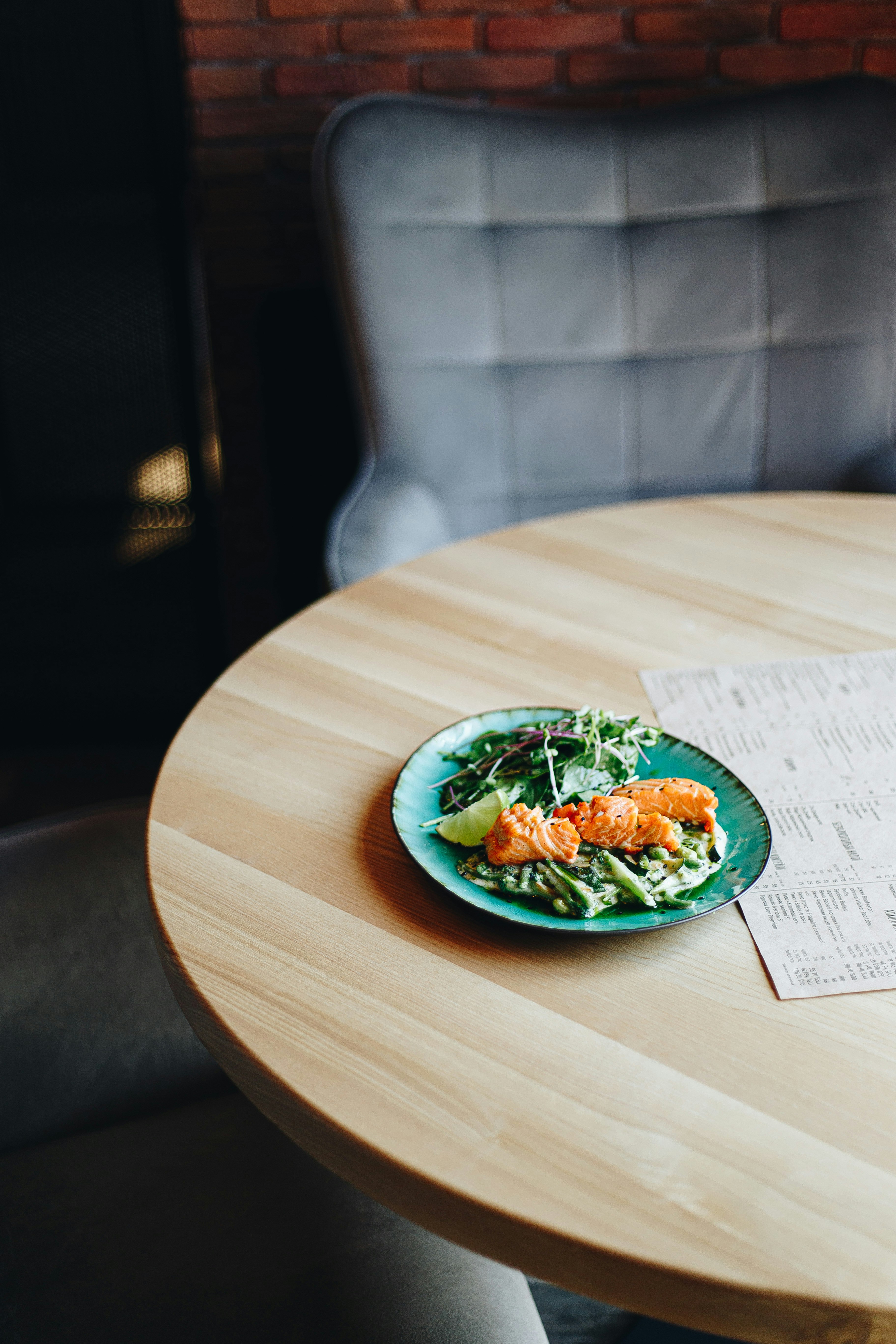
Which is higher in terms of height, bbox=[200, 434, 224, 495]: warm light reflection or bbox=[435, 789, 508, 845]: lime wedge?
bbox=[435, 789, 508, 845]: lime wedge

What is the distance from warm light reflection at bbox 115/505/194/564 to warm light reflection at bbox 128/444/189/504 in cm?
2

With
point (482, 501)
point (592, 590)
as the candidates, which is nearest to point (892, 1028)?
point (592, 590)

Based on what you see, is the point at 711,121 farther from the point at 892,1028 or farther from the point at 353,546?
the point at 892,1028

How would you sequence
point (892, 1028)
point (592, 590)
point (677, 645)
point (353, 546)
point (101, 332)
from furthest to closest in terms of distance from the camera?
point (101, 332)
point (353, 546)
point (592, 590)
point (677, 645)
point (892, 1028)

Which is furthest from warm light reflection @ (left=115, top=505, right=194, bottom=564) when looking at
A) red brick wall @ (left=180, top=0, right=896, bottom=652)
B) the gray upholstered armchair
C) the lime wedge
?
the lime wedge

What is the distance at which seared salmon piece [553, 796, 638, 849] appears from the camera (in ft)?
2.13

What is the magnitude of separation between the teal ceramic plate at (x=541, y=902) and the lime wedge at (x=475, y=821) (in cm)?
1

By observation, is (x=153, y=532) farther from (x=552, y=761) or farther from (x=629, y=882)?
(x=629, y=882)

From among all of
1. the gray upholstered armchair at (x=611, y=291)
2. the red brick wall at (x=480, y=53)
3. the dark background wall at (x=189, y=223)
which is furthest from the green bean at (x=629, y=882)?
the red brick wall at (x=480, y=53)

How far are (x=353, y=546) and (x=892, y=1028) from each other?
928 millimetres

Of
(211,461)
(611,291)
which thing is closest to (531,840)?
(611,291)

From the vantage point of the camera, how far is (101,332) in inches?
75.7

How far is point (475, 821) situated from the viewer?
2.23 ft

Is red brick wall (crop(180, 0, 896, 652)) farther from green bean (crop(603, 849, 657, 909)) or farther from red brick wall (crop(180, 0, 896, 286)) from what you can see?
green bean (crop(603, 849, 657, 909))
